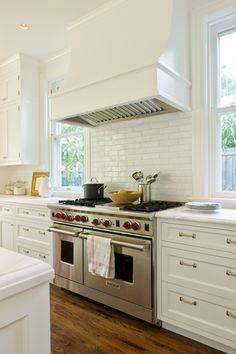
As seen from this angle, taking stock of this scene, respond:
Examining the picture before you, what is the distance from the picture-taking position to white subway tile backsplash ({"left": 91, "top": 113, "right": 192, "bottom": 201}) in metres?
2.70

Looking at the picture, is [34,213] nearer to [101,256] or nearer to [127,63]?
[101,256]

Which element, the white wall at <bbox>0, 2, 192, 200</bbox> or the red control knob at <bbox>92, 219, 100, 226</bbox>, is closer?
the red control knob at <bbox>92, 219, 100, 226</bbox>

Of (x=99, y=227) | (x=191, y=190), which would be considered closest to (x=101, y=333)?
(x=99, y=227)

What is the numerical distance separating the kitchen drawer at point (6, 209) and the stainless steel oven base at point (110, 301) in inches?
45.7

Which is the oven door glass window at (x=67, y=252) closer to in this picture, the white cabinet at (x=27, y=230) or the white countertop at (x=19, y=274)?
the white cabinet at (x=27, y=230)

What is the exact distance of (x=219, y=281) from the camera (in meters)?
1.83

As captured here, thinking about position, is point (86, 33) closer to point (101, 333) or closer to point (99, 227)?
point (99, 227)

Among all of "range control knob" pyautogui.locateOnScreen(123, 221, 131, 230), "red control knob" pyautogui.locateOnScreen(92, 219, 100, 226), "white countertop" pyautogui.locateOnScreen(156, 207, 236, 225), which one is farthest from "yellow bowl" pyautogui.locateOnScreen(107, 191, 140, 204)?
"white countertop" pyautogui.locateOnScreen(156, 207, 236, 225)

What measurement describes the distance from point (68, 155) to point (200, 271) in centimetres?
258

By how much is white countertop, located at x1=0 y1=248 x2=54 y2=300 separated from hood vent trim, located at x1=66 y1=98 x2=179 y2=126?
1.82 meters

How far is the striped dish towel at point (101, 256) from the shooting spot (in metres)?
2.30

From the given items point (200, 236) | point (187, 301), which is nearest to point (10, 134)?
point (200, 236)

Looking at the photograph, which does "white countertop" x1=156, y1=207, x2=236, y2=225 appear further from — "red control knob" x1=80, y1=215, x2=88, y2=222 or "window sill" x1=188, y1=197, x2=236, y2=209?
"red control knob" x1=80, y1=215, x2=88, y2=222

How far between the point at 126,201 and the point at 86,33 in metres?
1.78
